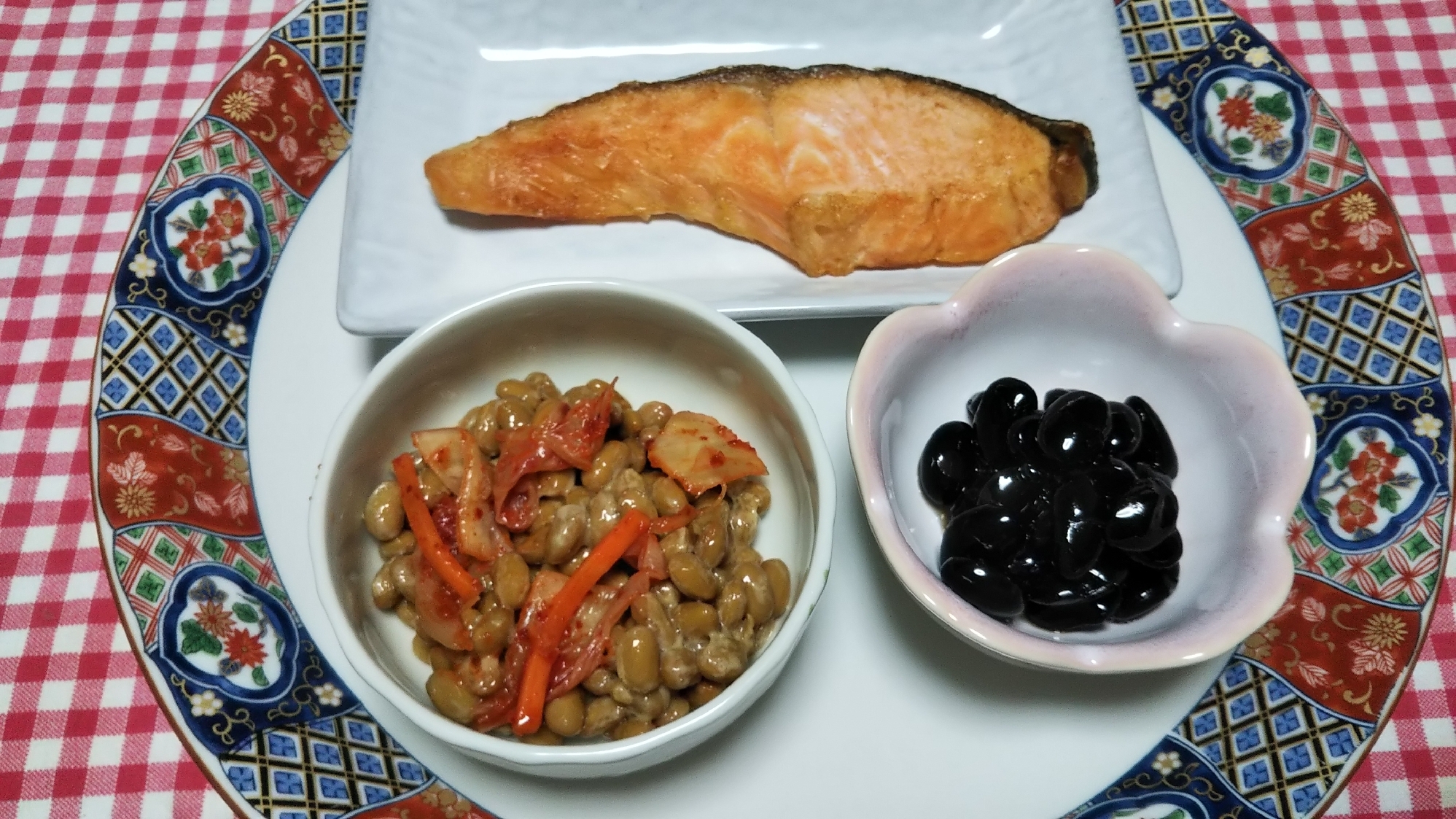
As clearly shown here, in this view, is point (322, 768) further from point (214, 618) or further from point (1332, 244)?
point (1332, 244)

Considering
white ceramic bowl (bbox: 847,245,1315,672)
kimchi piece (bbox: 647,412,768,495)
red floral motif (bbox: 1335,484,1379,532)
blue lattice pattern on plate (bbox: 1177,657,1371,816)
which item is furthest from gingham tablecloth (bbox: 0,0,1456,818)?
kimchi piece (bbox: 647,412,768,495)

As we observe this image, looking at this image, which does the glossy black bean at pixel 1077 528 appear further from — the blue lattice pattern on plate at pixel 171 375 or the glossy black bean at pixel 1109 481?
the blue lattice pattern on plate at pixel 171 375

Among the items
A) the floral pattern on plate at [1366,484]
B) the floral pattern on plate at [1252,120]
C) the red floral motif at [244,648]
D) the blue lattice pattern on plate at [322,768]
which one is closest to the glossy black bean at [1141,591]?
the floral pattern on plate at [1366,484]

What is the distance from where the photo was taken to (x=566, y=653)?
1.21 m

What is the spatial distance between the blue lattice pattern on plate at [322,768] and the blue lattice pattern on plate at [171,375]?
467 millimetres

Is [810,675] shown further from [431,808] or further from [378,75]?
[378,75]

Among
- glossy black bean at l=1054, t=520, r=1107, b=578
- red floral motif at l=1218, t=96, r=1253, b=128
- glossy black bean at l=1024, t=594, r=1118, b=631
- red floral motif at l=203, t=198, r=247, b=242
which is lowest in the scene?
glossy black bean at l=1024, t=594, r=1118, b=631

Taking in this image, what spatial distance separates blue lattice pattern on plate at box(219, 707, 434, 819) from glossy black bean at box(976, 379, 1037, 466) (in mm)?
878

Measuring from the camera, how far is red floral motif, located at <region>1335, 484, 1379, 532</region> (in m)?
1.45

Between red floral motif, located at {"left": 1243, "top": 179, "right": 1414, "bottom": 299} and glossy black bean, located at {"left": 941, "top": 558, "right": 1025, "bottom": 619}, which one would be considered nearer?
glossy black bean, located at {"left": 941, "top": 558, "right": 1025, "bottom": 619}

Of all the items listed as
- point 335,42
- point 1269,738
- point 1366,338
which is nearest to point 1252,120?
point 1366,338

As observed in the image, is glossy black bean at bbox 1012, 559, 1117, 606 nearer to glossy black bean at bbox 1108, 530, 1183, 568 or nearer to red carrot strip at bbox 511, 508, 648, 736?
glossy black bean at bbox 1108, 530, 1183, 568

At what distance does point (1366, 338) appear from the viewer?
1.55 metres

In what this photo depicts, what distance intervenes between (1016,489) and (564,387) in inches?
27.0
